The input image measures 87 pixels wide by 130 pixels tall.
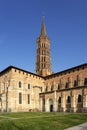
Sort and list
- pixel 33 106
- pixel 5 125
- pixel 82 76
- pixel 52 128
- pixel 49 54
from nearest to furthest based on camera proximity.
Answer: pixel 52 128 → pixel 5 125 → pixel 82 76 → pixel 33 106 → pixel 49 54

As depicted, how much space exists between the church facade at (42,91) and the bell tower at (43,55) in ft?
91.9

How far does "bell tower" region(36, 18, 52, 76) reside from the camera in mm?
100938

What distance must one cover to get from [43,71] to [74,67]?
3867 cm

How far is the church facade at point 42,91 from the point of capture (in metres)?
56.5

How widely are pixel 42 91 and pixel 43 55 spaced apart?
113 ft

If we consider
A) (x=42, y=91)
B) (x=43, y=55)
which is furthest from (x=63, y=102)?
(x=43, y=55)

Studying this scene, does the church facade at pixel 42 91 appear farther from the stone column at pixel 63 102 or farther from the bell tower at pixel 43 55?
the bell tower at pixel 43 55

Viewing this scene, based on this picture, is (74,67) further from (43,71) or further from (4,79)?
(43,71)

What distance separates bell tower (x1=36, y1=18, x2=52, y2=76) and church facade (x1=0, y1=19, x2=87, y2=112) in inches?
1103

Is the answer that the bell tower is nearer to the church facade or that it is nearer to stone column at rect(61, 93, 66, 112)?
the church facade

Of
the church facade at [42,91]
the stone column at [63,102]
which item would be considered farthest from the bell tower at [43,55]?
the stone column at [63,102]

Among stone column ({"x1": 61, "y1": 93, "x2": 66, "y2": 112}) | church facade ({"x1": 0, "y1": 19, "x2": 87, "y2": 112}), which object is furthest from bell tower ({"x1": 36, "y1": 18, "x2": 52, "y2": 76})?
stone column ({"x1": 61, "y1": 93, "x2": 66, "y2": 112})

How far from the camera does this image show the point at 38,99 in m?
67.5

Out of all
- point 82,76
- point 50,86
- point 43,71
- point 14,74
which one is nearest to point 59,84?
point 50,86
